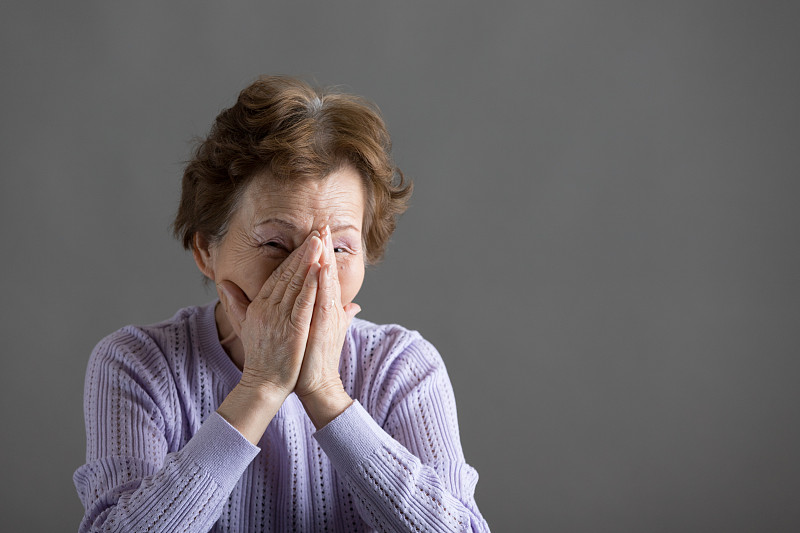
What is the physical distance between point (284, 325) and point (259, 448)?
24cm

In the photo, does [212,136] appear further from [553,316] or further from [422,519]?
[553,316]

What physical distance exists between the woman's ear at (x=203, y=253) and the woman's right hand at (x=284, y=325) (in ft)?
0.93

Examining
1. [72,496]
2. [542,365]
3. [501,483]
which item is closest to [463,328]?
[542,365]

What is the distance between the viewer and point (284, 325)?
1.61 meters

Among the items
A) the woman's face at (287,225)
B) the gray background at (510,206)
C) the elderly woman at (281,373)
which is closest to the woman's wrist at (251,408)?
the elderly woman at (281,373)

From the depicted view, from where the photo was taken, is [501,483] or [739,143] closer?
[739,143]

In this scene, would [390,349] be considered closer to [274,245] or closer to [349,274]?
[349,274]

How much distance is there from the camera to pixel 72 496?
9.75 ft

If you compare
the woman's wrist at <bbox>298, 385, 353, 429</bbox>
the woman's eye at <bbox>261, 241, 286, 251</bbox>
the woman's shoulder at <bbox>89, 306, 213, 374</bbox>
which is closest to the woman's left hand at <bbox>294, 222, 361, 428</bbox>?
the woman's wrist at <bbox>298, 385, 353, 429</bbox>

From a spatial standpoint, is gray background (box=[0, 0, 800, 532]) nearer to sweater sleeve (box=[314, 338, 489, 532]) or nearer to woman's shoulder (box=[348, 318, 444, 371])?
woman's shoulder (box=[348, 318, 444, 371])

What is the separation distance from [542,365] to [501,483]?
1.57 ft

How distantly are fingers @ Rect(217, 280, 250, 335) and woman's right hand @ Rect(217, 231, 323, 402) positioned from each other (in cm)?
8

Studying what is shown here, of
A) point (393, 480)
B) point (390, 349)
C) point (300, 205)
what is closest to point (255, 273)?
point (300, 205)

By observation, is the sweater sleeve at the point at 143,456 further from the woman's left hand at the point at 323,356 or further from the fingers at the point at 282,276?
the fingers at the point at 282,276
